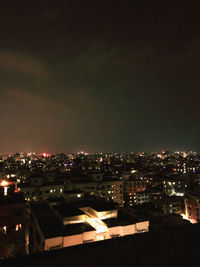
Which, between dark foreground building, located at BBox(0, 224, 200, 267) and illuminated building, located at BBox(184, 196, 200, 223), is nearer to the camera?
dark foreground building, located at BBox(0, 224, 200, 267)

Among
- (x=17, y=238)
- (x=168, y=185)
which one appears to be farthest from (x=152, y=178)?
(x=17, y=238)

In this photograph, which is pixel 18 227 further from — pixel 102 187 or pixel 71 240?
pixel 102 187

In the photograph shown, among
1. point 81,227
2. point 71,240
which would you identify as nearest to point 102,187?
point 81,227

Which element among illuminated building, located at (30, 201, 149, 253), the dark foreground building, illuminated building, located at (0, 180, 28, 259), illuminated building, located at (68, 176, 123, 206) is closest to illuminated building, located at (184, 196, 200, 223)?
illuminated building, located at (68, 176, 123, 206)

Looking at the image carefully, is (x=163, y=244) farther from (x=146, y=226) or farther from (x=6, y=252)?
(x=146, y=226)

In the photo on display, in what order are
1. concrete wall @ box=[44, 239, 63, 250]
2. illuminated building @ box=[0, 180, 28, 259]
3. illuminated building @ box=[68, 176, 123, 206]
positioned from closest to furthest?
illuminated building @ box=[0, 180, 28, 259], concrete wall @ box=[44, 239, 63, 250], illuminated building @ box=[68, 176, 123, 206]

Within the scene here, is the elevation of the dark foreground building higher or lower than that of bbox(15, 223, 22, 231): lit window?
higher

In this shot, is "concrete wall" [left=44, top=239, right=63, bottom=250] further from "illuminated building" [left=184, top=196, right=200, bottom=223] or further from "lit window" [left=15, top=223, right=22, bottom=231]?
"illuminated building" [left=184, top=196, right=200, bottom=223]
